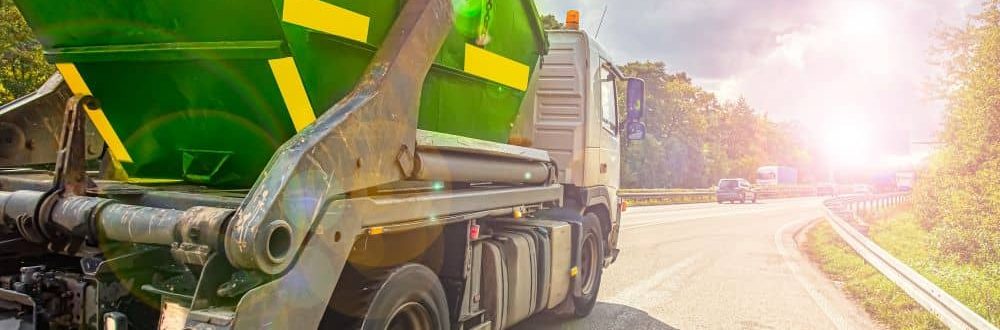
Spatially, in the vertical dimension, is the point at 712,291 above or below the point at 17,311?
below

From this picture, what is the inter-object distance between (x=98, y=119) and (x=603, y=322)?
14.1ft

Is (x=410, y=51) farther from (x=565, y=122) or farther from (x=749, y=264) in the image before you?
(x=749, y=264)

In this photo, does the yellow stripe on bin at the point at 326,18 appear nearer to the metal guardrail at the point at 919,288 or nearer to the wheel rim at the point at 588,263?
the wheel rim at the point at 588,263

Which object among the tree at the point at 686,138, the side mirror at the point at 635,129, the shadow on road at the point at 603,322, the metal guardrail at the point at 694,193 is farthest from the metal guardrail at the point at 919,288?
the tree at the point at 686,138

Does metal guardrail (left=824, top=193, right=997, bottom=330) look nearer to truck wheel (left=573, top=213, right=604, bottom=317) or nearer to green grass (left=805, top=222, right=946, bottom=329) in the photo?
green grass (left=805, top=222, right=946, bottom=329)

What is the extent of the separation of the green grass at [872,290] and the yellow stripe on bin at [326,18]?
595cm

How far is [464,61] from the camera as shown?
3699mm

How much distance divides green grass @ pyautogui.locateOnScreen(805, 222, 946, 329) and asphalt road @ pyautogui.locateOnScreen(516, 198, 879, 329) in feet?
0.67

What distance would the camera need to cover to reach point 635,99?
7.05m

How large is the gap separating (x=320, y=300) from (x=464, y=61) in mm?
1745

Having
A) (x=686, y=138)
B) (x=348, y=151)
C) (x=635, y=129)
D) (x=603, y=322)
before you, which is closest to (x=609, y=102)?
(x=635, y=129)

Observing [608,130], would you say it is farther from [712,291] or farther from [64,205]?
[64,205]

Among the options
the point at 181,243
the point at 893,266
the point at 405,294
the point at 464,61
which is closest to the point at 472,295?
the point at 405,294

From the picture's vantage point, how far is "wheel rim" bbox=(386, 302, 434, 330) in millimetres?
3082
